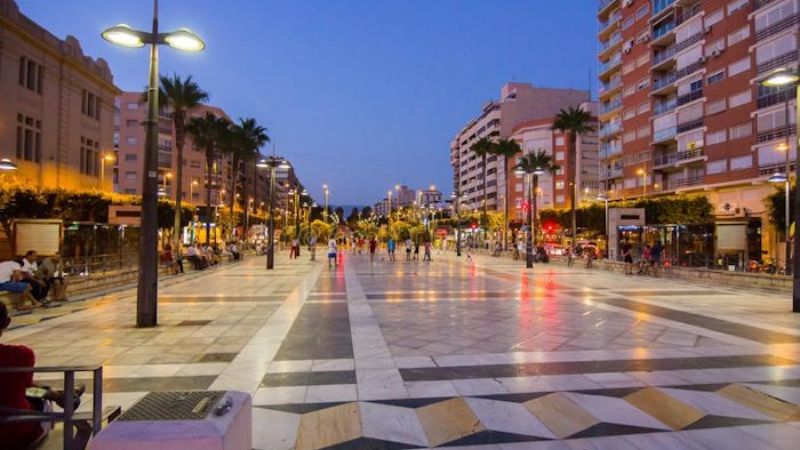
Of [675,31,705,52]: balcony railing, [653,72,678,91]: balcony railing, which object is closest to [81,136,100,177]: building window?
[675,31,705,52]: balcony railing

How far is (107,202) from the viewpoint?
30.8 m

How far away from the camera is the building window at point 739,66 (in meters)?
41.3

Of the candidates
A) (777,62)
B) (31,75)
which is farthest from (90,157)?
(777,62)

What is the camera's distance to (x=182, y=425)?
9.02 feet

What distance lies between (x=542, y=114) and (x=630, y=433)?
115213 mm

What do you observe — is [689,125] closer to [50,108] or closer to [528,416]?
[50,108]

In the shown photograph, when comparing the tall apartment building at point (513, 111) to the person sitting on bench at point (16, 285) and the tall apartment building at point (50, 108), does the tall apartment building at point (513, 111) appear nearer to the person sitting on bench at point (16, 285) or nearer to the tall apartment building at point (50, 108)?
the tall apartment building at point (50, 108)

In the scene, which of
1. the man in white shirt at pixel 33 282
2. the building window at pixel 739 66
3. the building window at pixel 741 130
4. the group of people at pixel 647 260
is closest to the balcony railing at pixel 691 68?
the building window at pixel 739 66

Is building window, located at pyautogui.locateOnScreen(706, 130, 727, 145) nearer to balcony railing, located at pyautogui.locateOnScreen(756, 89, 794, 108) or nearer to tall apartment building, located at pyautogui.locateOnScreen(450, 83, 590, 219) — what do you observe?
balcony railing, located at pyautogui.locateOnScreen(756, 89, 794, 108)

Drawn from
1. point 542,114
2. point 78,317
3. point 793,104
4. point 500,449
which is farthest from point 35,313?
point 542,114

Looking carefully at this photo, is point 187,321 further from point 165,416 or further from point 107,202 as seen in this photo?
point 107,202

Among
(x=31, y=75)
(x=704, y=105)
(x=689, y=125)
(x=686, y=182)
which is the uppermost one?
(x=704, y=105)

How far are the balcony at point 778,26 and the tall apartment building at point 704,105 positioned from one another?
0.07 metres

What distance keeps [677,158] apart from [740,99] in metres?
9.25
